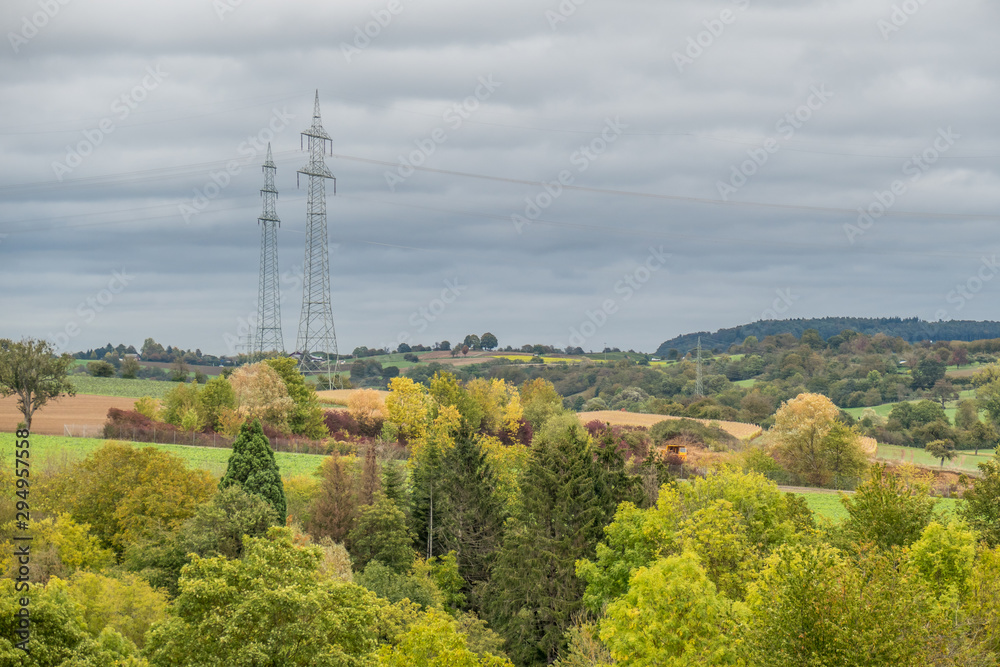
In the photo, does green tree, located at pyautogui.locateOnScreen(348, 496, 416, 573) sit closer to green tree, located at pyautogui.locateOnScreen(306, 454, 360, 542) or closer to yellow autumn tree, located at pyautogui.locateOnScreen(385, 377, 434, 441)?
green tree, located at pyautogui.locateOnScreen(306, 454, 360, 542)

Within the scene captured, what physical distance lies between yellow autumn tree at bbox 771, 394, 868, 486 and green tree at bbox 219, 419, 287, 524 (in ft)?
→ 202

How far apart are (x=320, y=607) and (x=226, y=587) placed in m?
2.99

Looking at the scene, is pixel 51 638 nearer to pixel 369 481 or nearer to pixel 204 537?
pixel 204 537

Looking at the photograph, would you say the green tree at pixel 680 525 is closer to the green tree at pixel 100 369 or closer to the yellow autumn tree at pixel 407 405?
the yellow autumn tree at pixel 407 405

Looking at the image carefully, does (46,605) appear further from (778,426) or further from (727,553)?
(778,426)

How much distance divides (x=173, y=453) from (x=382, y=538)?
30.3 metres

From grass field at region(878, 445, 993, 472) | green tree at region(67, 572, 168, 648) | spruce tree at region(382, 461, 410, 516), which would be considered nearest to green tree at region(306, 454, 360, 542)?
spruce tree at region(382, 461, 410, 516)

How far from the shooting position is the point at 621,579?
57.6 metres

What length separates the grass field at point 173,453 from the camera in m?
78.2

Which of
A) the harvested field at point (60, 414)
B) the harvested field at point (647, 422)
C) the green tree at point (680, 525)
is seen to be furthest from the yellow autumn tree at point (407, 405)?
the green tree at point (680, 525)

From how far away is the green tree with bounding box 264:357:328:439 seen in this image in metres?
112

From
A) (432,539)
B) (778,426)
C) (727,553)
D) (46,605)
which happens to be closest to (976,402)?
(778,426)

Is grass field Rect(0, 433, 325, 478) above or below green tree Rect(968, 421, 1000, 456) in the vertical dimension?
above

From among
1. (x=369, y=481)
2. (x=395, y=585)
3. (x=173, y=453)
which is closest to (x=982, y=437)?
(x=369, y=481)
